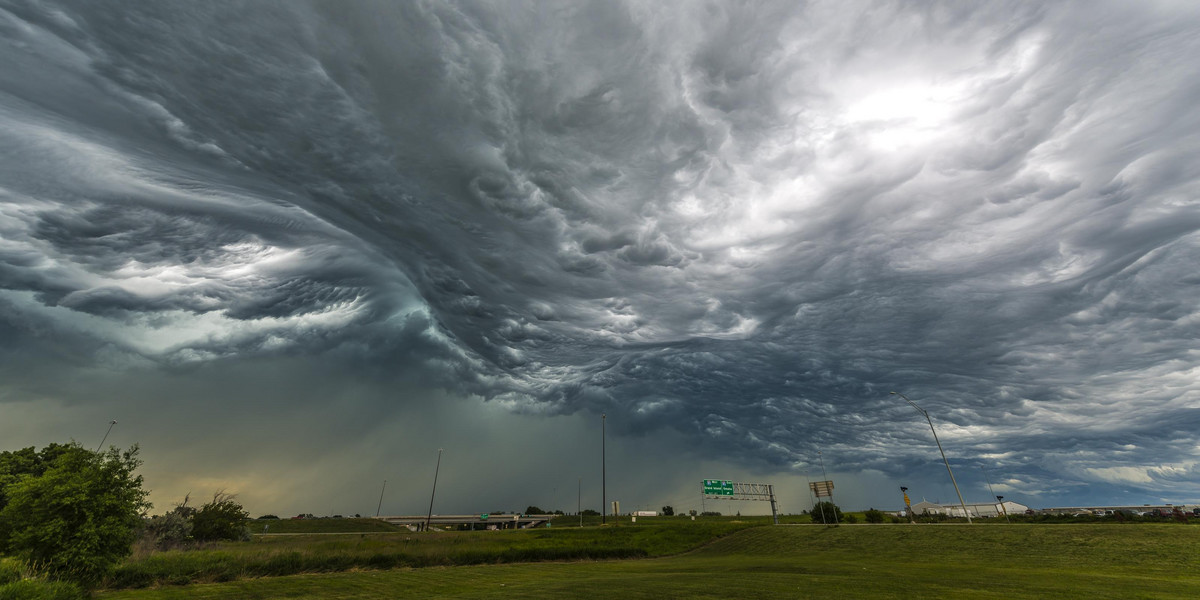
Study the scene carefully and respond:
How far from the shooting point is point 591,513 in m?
182

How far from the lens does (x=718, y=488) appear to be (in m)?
100

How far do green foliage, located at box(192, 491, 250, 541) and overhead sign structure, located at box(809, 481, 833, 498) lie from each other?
300 feet

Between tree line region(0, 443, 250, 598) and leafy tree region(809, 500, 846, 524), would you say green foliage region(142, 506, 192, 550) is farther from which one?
leafy tree region(809, 500, 846, 524)

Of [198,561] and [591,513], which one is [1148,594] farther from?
[591,513]

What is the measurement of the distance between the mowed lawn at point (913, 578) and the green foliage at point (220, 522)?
40297 mm

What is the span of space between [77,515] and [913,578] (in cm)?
4499

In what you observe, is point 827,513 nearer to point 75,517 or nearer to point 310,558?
point 310,558

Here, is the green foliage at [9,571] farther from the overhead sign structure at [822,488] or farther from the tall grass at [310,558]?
the overhead sign structure at [822,488]

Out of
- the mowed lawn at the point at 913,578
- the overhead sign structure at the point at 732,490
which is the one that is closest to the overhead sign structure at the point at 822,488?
the overhead sign structure at the point at 732,490

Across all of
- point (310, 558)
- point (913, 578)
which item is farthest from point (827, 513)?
point (310, 558)

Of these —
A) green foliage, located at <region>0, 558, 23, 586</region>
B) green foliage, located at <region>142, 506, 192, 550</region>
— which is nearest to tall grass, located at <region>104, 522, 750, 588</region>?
green foliage, located at <region>142, 506, 192, 550</region>

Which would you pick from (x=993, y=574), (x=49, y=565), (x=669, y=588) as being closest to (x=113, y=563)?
(x=49, y=565)

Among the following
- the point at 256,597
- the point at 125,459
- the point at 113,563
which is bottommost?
the point at 256,597

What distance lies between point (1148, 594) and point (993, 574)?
11.0 metres
